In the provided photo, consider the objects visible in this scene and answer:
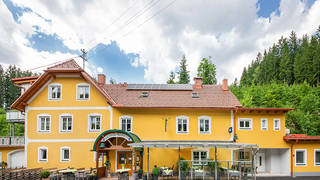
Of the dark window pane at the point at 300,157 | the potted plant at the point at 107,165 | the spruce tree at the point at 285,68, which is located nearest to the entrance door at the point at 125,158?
the potted plant at the point at 107,165

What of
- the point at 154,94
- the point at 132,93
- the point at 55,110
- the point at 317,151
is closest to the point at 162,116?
the point at 154,94

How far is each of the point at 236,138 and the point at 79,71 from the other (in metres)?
14.2

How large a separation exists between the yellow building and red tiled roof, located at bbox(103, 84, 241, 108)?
99 mm

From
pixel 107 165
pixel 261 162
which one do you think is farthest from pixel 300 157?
pixel 107 165

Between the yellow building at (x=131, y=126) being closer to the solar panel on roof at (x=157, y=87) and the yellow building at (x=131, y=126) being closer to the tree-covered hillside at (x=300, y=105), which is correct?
the solar panel on roof at (x=157, y=87)

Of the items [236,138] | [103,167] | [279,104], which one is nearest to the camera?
[103,167]

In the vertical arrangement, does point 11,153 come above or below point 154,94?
below

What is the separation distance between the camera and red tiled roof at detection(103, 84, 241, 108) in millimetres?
17703

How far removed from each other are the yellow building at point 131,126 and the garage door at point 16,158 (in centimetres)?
221

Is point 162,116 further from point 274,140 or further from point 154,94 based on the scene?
point 274,140

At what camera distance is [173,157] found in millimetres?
17438

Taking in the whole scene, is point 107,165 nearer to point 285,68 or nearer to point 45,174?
point 45,174

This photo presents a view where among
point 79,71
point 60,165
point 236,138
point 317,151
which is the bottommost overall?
point 60,165

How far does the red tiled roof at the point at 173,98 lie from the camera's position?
1770 centimetres
